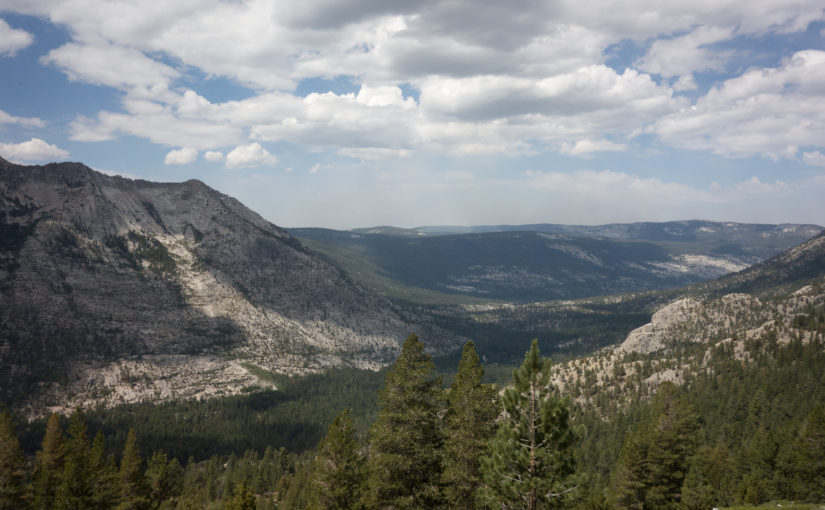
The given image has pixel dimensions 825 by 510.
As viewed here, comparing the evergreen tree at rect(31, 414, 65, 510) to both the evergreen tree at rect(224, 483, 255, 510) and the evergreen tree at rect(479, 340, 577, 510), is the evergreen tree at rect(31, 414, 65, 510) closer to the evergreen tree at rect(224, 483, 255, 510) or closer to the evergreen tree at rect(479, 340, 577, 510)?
the evergreen tree at rect(224, 483, 255, 510)

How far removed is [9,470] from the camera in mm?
51469

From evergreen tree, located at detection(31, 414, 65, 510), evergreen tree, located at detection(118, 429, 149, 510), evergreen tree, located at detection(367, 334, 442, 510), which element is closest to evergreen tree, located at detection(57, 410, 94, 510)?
evergreen tree, located at detection(31, 414, 65, 510)

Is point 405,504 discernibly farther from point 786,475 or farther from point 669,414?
point 786,475

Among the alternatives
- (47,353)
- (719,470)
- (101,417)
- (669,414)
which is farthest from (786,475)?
(47,353)

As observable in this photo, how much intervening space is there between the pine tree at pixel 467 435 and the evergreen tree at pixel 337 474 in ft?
26.3

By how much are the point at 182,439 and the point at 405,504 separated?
6568 inches

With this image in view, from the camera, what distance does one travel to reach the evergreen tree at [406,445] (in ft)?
102

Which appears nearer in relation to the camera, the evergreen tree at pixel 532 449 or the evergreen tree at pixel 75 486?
the evergreen tree at pixel 532 449

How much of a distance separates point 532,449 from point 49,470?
197 ft

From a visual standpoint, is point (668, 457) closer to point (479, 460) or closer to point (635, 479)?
point (635, 479)

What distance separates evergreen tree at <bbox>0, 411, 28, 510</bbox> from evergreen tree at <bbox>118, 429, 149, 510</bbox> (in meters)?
10.3

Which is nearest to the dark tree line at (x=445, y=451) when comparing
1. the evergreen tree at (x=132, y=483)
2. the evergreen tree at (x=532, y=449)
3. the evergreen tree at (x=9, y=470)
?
the evergreen tree at (x=532, y=449)

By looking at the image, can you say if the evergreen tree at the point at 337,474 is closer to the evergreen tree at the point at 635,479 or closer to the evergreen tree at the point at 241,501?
the evergreen tree at the point at 241,501

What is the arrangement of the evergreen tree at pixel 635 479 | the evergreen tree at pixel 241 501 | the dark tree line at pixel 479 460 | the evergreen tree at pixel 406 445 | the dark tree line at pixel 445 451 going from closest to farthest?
the dark tree line at pixel 445 451, the dark tree line at pixel 479 460, the evergreen tree at pixel 406 445, the evergreen tree at pixel 241 501, the evergreen tree at pixel 635 479
